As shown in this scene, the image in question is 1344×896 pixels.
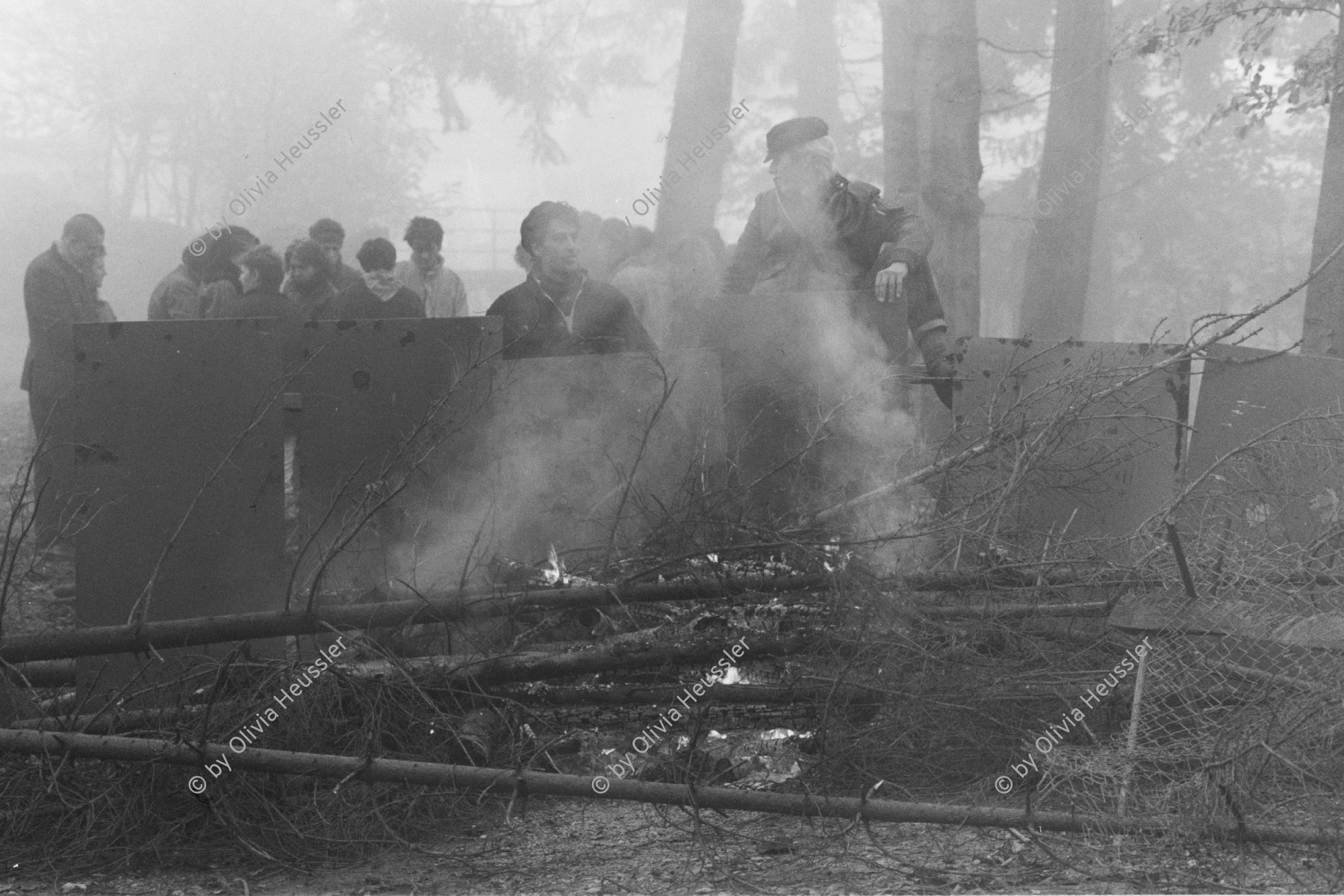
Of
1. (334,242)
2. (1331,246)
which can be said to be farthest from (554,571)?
(1331,246)

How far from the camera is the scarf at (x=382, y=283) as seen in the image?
7.54 m

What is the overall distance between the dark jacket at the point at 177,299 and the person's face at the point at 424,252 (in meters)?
1.45

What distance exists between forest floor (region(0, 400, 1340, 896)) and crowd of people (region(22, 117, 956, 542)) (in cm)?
267

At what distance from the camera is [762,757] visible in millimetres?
4594

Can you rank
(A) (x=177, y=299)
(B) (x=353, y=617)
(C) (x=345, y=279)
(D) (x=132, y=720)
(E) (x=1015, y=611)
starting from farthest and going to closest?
(C) (x=345, y=279) → (A) (x=177, y=299) → (E) (x=1015, y=611) → (B) (x=353, y=617) → (D) (x=132, y=720)

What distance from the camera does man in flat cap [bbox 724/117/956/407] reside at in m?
6.87

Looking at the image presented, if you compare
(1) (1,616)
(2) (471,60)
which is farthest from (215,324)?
(2) (471,60)

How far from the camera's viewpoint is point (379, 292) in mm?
7547

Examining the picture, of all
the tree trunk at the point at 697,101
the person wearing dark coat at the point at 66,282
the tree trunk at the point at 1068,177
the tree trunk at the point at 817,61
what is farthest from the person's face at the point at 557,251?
the tree trunk at the point at 817,61

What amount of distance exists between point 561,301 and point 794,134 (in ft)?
5.36

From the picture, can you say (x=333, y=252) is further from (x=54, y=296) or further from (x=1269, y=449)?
(x=1269, y=449)

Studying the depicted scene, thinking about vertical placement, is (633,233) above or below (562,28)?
below

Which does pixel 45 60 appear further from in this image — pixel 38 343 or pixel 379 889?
pixel 379 889

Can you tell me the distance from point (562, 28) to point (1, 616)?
14149 millimetres
